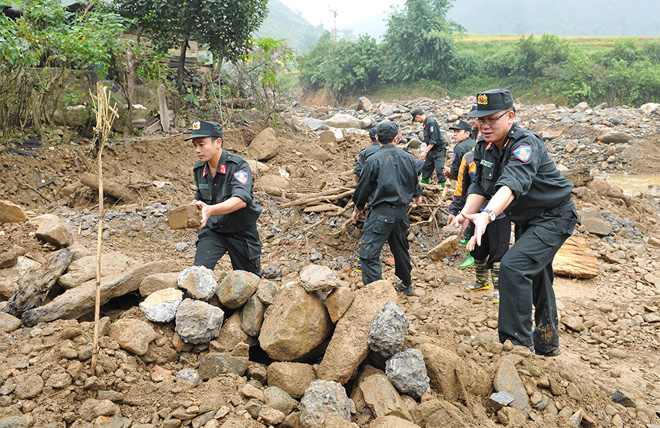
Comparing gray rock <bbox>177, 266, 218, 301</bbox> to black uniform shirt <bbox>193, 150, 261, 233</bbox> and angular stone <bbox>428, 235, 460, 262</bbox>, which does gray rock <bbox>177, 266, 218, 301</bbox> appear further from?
angular stone <bbox>428, 235, 460, 262</bbox>

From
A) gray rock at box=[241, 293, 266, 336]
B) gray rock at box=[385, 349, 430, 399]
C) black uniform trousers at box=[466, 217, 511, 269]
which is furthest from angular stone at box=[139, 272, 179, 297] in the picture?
black uniform trousers at box=[466, 217, 511, 269]

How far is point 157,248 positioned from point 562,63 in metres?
29.7

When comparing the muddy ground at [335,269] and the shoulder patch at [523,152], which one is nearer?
the muddy ground at [335,269]

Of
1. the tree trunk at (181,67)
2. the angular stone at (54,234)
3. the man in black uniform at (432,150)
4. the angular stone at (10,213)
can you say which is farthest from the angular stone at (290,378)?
the tree trunk at (181,67)

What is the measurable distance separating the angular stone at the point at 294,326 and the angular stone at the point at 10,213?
210 inches

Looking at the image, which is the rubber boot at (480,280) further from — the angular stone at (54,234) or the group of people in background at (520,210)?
the angular stone at (54,234)

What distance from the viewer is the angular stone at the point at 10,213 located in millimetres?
6191

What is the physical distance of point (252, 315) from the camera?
9.51ft

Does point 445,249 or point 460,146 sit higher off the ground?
point 460,146

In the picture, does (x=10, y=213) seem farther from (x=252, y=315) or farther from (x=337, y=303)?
(x=337, y=303)

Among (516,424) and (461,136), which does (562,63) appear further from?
(516,424)

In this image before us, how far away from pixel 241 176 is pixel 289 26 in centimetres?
10251

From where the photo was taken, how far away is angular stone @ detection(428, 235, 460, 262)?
608cm

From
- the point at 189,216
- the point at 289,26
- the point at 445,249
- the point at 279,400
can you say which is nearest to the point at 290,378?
the point at 279,400
